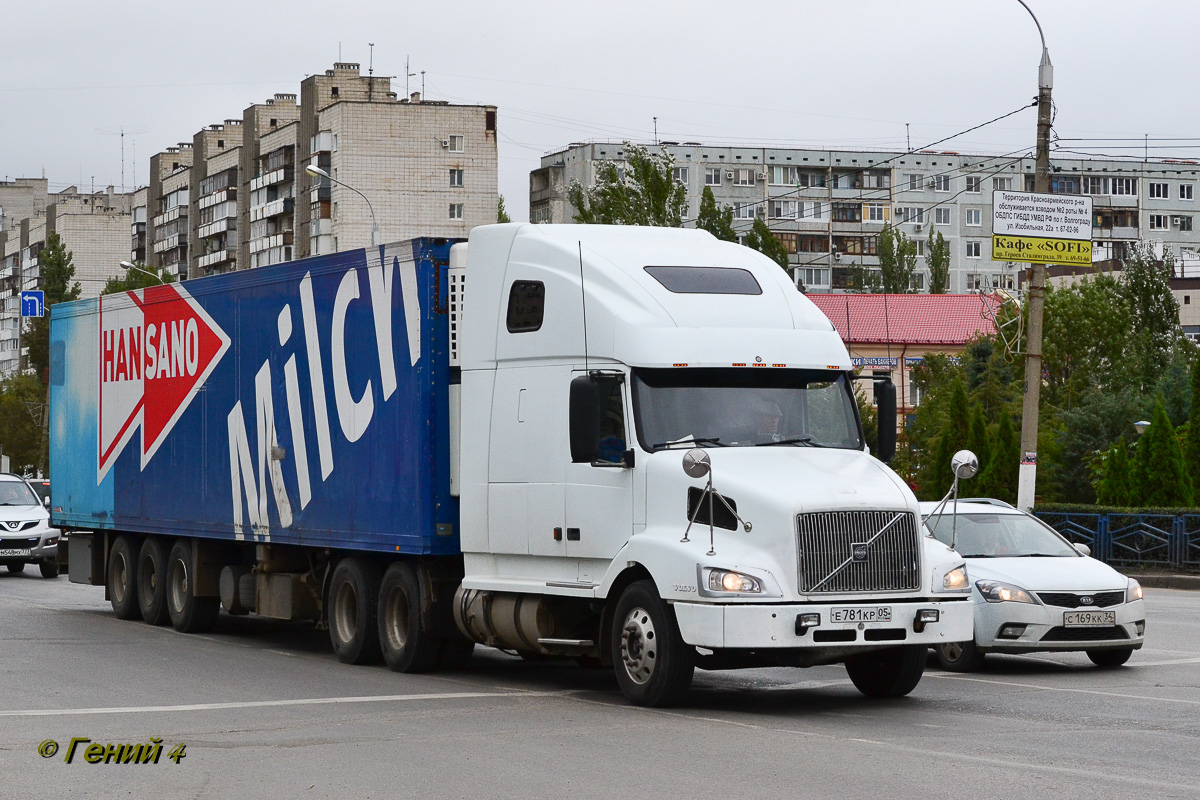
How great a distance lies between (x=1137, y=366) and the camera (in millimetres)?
57469

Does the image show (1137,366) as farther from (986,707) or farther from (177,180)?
(177,180)

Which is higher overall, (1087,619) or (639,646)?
(639,646)

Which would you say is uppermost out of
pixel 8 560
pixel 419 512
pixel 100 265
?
pixel 100 265

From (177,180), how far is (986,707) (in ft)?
348

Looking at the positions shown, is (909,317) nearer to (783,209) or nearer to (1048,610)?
(783,209)

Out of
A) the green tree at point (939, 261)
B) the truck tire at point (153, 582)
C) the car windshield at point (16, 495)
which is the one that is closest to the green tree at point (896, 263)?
the green tree at point (939, 261)

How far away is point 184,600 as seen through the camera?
18.5 metres

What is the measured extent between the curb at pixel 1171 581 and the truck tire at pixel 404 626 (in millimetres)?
17410

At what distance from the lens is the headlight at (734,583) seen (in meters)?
10.9

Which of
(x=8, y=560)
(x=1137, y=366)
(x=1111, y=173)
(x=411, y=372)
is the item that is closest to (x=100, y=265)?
(x=1111, y=173)

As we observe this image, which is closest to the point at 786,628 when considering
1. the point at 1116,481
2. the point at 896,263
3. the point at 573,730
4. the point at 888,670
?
the point at 573,730

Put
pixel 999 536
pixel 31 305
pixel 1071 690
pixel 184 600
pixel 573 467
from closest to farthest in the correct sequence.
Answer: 1. pixel 573 467
2. pixel 1071 690
3. pixel 999 536
4. pixel 184 600
5. pixel 31 305

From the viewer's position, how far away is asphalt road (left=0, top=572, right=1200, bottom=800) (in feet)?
28.0

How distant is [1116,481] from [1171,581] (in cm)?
524
